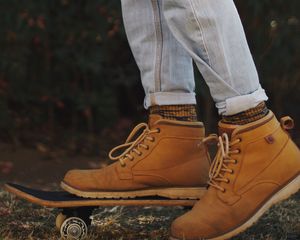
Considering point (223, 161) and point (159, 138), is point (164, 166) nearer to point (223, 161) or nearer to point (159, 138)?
point (159, 138)

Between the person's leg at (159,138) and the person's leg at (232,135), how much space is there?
138mm

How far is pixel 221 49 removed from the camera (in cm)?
185

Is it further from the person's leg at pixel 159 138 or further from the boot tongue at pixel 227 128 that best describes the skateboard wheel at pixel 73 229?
the boot tongue at pixel 227 128

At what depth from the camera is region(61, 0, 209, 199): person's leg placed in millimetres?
2057

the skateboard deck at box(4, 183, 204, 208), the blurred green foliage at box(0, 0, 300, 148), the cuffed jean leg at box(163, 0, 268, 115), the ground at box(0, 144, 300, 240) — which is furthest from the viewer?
the blurred green foliage at box(0, 0, 300, 148)

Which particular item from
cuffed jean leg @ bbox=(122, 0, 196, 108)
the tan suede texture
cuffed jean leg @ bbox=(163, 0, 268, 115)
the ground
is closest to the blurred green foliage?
the ground

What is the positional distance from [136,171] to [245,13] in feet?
8.08

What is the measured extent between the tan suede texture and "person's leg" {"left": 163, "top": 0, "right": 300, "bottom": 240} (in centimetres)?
13

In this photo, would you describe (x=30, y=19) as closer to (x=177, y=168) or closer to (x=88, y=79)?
(x=88, y=79)

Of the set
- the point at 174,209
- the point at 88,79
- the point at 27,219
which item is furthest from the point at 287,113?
the point at 27,219

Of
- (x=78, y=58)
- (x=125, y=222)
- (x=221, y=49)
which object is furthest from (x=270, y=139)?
(x=78, y=58)

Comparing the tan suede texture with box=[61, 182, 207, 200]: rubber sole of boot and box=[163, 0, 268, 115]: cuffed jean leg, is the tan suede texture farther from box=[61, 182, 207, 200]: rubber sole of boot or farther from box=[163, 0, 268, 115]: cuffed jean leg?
box=[163, 0, 268, 115]: cuffed jean leg

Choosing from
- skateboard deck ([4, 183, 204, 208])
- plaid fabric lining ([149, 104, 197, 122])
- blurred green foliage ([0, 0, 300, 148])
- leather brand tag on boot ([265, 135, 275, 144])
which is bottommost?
blurred green foliage ([0, 0, 300, 148])

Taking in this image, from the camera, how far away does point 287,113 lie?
5.12 metres
